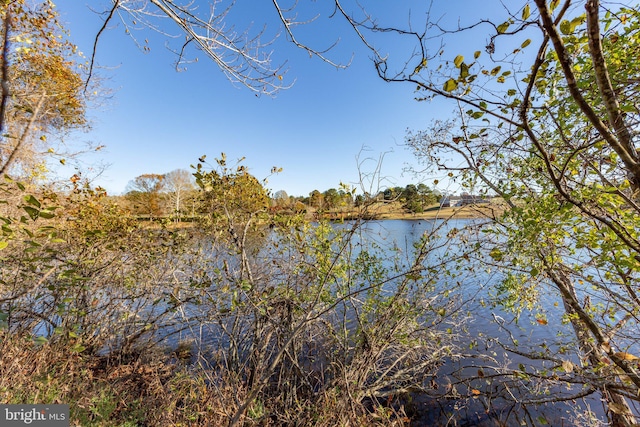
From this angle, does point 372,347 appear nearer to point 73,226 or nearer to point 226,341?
point 226,341

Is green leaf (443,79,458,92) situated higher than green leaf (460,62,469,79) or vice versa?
green leaf (460,62,469,79)

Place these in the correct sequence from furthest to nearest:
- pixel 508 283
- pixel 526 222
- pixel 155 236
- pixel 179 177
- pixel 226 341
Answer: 1. pixel 179 177
2. pixel 226 341
3. pixel 155 236
4. pixel 508 283
5. pixel 526 222

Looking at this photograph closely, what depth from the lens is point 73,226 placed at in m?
4.86

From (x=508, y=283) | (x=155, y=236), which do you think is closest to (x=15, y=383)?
(x=155, y=236)

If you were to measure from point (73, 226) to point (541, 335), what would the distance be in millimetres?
11907

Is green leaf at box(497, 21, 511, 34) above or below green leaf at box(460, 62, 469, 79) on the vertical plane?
above

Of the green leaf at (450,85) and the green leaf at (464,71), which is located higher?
the green leaf at (464,71)

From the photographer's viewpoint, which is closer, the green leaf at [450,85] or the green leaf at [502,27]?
the green leaf at [502,27]

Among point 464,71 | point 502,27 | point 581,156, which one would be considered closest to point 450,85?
point 464,71

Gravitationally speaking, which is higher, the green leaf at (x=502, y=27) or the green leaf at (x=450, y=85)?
the green leaf at (x=502, y=27)

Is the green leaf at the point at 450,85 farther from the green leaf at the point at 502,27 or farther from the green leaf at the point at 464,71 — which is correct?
the green leaf at the point at 502,27

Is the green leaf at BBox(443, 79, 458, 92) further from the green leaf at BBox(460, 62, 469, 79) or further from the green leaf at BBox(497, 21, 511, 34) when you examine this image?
the green leaf at BBox(497, 21, 511, 34)

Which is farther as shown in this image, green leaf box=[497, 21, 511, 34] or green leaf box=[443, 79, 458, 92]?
green leaf box=[443, 79, 458, 92]

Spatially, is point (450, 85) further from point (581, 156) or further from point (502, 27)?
point (581, 156)
